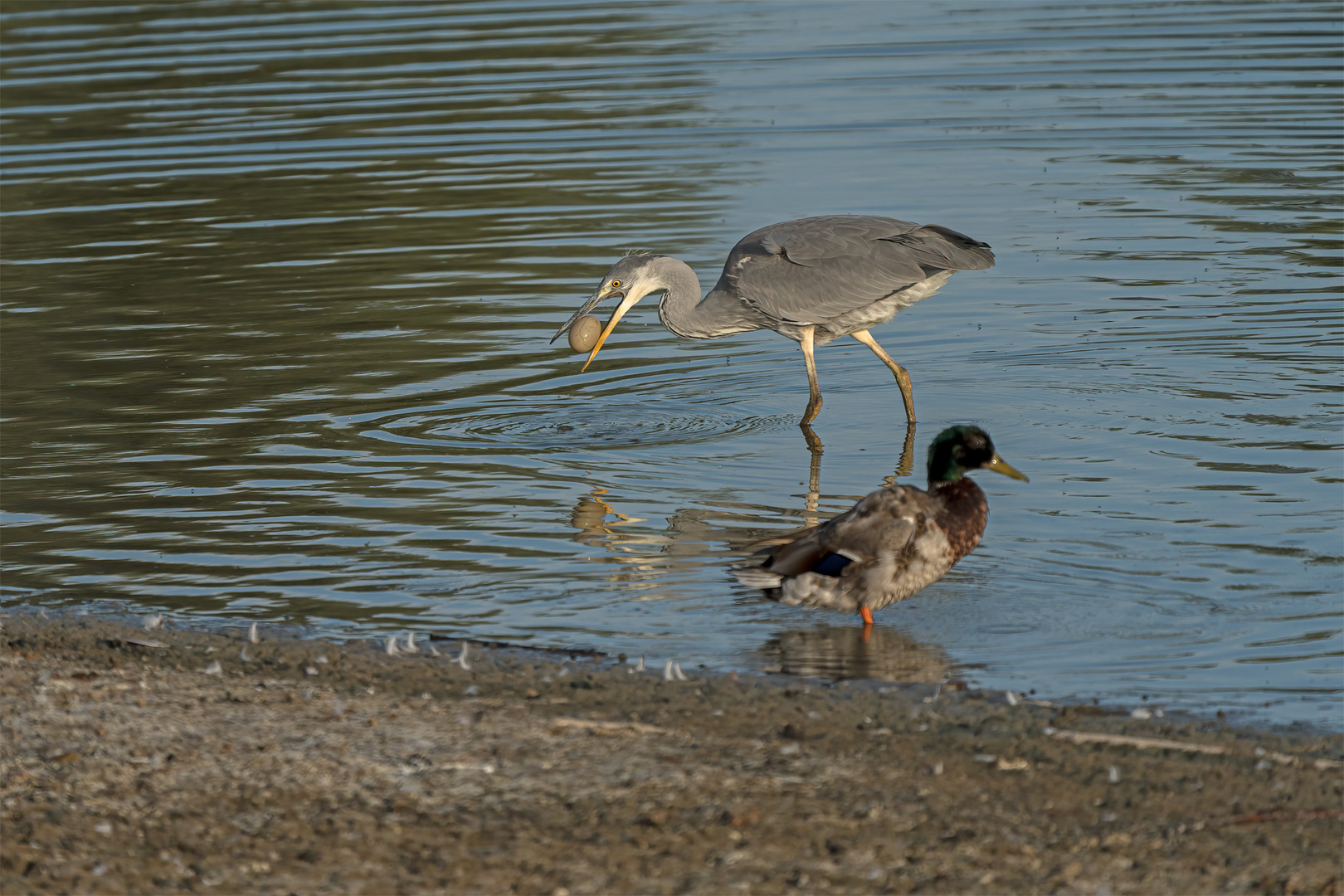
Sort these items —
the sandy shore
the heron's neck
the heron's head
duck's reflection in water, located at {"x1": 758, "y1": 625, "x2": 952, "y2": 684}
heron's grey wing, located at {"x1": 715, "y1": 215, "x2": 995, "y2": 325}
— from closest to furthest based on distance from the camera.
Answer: the sandy shore < duck's reflection in water, located at {"x1": 758, "y1": 625, "x2": 952, "y2": 684} < heron's grey wing, located at {"x1": 715, "y1": 215, "x2": 995, "y2": 325} < the heron's head < the heron's neck

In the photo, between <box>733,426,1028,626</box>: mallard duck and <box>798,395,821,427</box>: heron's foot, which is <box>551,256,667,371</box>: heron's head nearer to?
<box>798,395,821,427</box>: heron's foot

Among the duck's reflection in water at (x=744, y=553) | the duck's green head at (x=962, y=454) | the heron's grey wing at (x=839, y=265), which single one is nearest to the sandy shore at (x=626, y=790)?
the duck's reflection in water at (x=744, y=553)

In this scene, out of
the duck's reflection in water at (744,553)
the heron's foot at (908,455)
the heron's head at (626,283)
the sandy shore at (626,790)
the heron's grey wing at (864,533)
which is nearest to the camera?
the sandy shore at (626,790)

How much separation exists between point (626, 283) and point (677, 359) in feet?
6.43

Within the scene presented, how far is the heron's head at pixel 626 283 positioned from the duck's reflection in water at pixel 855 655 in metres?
4.26

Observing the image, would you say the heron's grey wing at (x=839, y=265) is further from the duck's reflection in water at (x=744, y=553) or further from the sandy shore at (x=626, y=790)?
the sandy shore at (x=626, y=790)

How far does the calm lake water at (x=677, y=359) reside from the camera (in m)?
Result: 8.05

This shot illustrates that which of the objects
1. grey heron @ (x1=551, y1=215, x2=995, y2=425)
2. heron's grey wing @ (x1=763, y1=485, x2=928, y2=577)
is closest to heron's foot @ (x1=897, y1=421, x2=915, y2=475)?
grey heron @ (x1=551, y1=215, x2=995, y2=425)

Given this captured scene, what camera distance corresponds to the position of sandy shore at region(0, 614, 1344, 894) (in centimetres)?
518

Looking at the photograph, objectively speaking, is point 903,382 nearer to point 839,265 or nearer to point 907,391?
point 907,391

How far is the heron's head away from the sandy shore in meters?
4.86

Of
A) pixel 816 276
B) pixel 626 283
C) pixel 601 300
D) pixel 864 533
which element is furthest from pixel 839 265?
pixel 864 533

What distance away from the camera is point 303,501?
9.93 m

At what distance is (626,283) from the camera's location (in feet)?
37.9
